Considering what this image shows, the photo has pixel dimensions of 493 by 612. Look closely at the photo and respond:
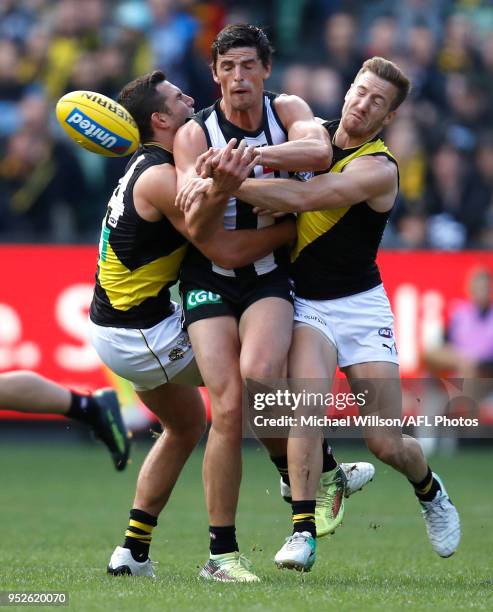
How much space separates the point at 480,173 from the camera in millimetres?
14180

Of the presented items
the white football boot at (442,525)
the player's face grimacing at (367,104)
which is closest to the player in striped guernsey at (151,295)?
the player's face grimacing at (367,104)

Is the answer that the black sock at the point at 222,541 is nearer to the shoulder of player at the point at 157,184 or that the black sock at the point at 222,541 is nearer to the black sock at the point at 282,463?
the black sock at the point at 282,463

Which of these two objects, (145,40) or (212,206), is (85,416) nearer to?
(212,206)

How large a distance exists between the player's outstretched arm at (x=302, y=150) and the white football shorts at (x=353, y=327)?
81 cm

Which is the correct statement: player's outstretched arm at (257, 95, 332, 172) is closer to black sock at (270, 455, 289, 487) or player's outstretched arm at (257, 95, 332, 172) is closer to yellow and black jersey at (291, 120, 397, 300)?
yellow and black jersey at (291, 120, 397, 300)

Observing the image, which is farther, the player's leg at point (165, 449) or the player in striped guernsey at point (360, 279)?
the player's leg at point (165, 449)

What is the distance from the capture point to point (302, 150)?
245 inches

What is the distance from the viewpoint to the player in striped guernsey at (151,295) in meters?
6.49

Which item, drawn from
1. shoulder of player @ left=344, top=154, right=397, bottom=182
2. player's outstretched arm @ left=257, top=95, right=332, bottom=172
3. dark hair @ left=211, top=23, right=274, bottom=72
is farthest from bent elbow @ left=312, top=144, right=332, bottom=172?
dark hair @ left=211, top=23, right=274, bottom=72

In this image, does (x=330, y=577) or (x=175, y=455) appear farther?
(x=175, y=455)

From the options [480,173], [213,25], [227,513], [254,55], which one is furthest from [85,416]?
[213,25]

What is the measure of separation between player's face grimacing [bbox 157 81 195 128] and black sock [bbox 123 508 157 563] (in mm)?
2053

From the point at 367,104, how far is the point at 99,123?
4.56 feet

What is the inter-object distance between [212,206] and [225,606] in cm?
193
